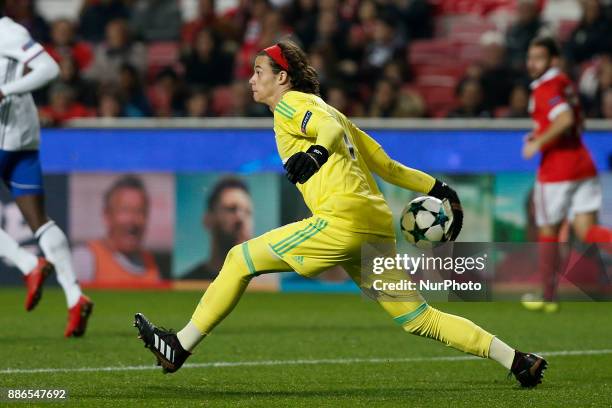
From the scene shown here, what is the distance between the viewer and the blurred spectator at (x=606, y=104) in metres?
14.5

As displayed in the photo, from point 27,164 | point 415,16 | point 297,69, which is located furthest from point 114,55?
point 297,69

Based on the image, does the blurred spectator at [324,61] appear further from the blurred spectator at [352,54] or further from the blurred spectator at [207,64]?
the blurred spectator at [207,64]

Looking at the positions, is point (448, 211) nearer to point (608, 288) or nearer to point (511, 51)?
point (608, 288)

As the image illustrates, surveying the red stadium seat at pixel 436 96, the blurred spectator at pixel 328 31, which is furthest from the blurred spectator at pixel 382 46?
the red stadium seat at pixel 436 96

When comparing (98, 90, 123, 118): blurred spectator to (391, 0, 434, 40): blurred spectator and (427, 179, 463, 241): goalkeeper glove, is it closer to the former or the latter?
(391, 0, 434, 40): blurred spectator

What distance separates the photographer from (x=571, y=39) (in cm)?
1702

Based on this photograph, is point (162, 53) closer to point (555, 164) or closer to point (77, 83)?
point (77, 83)

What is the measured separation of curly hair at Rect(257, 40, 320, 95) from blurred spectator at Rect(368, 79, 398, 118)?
321 inches

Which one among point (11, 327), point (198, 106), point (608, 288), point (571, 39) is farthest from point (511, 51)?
point (11, 327)

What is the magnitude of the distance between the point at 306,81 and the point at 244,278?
1.06 metres

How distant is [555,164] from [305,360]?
4268 millimetres

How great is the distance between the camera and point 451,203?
23.0 ft

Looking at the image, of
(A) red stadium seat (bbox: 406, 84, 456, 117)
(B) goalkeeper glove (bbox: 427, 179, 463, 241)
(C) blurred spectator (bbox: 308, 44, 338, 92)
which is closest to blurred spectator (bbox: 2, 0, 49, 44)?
(C) blurred spectator (bbox: 308, 44, 338, 92)

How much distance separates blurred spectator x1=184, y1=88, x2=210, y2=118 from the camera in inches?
601
